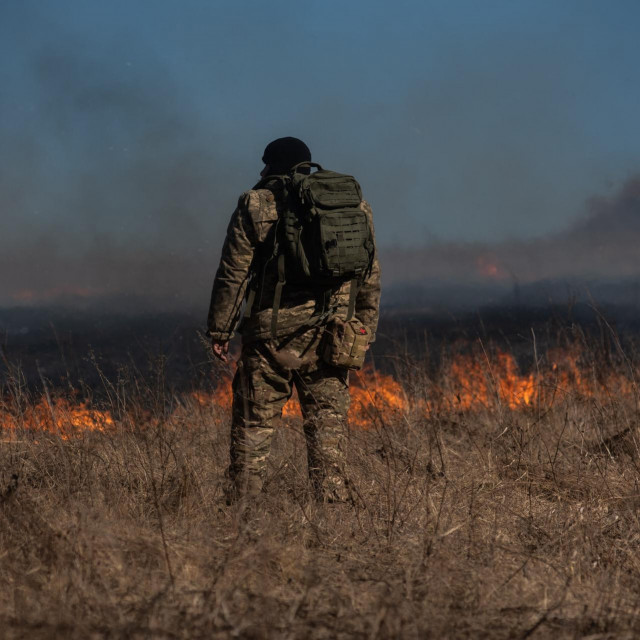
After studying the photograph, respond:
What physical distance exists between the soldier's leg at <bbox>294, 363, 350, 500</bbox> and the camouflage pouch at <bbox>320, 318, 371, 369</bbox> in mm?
147

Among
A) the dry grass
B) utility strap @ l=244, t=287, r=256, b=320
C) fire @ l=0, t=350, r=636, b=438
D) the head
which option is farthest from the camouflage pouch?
fire @ l=0, t=350, r=636, b=438

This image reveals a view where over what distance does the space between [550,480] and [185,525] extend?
2.48 m

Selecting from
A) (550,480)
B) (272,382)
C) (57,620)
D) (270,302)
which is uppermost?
(270,302)

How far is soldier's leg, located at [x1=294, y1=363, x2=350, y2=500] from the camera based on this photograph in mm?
4082

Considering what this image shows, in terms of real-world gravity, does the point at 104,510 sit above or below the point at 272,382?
below

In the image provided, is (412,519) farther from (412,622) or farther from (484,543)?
(412,622)

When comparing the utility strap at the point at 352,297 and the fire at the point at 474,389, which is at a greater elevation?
the utility strap at the point at 352,297

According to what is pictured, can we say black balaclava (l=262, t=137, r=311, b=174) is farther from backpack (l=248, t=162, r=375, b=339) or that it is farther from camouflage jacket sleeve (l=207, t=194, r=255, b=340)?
camouflage jacket sleeve (l=207, t=194, r=255, b=340)

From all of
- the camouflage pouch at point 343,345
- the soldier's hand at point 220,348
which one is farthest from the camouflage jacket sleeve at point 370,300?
the soldier's hand at point 220,348

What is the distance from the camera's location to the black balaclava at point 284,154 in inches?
164

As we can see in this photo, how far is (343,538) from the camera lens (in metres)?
3.38

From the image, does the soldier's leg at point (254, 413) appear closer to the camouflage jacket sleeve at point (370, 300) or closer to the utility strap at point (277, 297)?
the utility strap at point (277, 297)

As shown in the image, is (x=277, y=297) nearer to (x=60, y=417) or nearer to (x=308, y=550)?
(x=308, y=550)

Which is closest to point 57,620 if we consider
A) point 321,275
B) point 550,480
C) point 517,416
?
point 321,275
